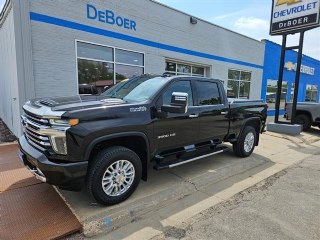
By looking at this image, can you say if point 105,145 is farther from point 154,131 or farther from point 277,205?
point 277,205

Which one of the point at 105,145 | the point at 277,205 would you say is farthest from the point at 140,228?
the point at 277,205

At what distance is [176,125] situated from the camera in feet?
14.3

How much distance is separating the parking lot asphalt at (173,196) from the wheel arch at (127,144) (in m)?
0.55

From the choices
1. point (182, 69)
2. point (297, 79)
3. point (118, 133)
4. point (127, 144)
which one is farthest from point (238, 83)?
point (118, 133)

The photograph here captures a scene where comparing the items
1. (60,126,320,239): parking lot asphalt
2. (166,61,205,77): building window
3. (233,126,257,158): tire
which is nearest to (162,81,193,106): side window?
(60,126,320,239): parking lot asphalt

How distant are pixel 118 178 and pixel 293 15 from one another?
1053cm

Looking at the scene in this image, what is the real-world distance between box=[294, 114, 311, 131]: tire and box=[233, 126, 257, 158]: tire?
619 cm

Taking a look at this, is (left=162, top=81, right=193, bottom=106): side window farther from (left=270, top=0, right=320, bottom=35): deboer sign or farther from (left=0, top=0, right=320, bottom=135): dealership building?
(left=270, top=0, right=320, bottom=35): deboer sign

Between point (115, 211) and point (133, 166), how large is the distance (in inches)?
26.8

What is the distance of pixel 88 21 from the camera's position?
7.99 m

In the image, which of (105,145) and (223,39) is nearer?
(105,145)

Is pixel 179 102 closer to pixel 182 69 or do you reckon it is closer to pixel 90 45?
pixel 90 45

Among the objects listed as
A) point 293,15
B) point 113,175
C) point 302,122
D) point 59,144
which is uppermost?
point 293,15

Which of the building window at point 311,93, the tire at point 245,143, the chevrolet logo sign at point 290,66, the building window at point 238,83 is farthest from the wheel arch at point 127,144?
the building window at point 311,93
